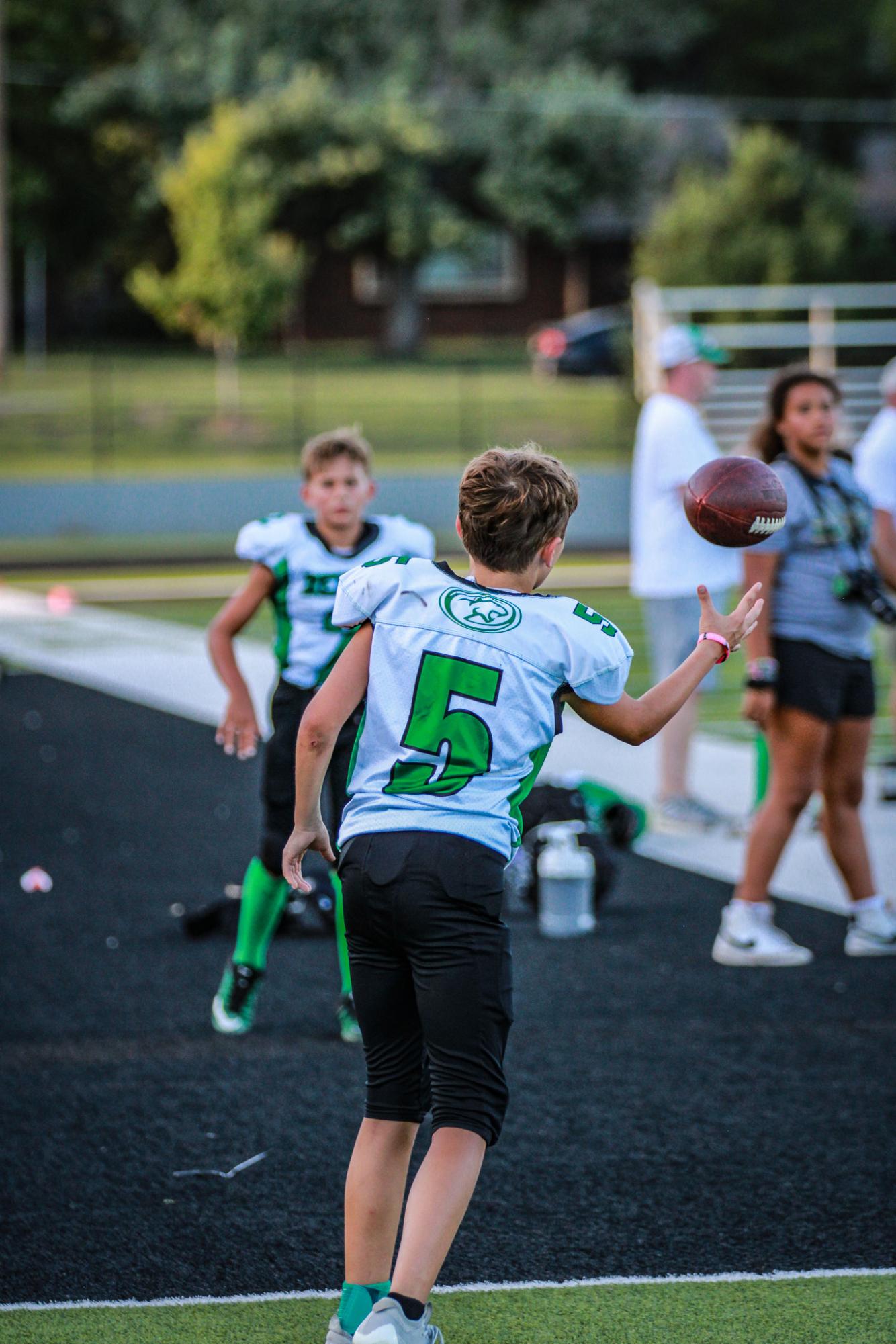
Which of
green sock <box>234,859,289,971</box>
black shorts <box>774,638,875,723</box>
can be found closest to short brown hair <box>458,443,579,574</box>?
green sock <box>234,859,289,971</box>

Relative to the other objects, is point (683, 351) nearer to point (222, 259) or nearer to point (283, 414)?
point (222, 259)

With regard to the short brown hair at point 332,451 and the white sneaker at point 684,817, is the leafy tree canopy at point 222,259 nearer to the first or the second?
the white sneaker at point 684,817

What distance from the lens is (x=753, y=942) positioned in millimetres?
6289

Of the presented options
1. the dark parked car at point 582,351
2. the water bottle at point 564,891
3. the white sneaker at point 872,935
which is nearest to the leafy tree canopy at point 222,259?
the dark parked car at point 582,351

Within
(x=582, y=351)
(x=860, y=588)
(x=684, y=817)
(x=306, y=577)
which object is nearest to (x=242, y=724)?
(x=306, y=577)

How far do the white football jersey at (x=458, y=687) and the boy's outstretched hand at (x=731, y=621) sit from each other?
0.30 m

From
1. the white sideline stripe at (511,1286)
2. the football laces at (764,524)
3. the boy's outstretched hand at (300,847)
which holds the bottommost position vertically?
the white sideline stripe at (511,1286)

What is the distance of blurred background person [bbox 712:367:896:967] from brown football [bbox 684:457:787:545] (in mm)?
1743

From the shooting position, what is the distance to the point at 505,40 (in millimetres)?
41500

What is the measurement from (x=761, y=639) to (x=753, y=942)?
1161mm

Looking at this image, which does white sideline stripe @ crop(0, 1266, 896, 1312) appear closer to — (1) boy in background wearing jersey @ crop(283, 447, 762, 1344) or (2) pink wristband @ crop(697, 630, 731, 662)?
(1) boy in background wearing jersey @ crop(283, 447, 762, 1344)

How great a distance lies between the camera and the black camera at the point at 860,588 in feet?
19.5

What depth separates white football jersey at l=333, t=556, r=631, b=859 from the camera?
332 cm

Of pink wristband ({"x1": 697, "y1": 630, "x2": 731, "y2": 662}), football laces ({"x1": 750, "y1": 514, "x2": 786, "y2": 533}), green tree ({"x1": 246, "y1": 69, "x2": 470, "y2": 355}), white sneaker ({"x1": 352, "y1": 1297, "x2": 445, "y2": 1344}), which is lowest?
white sneaker ({"x1": 352, "y1": 1297, "x2": 445, "y2": 1344})
